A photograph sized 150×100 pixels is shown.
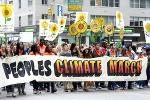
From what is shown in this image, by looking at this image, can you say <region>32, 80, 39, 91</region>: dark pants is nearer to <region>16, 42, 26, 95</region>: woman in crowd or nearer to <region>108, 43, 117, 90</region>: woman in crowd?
<region>16, 42, 26, 95</region>: woman in crowd

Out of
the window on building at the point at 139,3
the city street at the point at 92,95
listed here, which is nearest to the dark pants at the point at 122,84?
the city street at the point at 92,95

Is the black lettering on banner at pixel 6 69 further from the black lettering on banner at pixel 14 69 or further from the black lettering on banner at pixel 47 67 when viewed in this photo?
the black lettering on banner at pixel 47 67

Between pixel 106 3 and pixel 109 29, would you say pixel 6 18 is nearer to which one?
pixel 109 29

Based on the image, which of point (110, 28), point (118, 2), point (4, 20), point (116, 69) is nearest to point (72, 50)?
point (116, 69)

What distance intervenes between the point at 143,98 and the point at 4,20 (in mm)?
13578

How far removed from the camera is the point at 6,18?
28.1m

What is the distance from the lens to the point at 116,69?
20281 mm

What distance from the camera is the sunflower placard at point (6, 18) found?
27642 millimetres

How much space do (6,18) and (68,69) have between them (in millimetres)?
9649

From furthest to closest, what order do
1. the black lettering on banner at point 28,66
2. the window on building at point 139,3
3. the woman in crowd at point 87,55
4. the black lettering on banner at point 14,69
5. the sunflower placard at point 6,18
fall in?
1. the window on building at point 139,3
2. the sunflower placard at point 6,18
3. the woman in crowd at point 87,55
4. the black lettering on banner at point 28,66
5. the black lettering on banner at point 14,69

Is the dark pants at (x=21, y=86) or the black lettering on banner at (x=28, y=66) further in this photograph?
the black lettering on banner at (x=28, y=66)

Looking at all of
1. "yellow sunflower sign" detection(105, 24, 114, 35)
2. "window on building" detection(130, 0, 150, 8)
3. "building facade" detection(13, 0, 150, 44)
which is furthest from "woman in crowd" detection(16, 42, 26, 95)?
"window on building" detection(130, 0, 150, 8)

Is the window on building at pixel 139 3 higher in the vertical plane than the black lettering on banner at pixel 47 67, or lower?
higher

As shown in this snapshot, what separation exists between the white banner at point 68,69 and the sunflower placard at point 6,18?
9.18 metres
